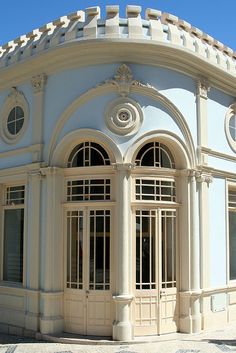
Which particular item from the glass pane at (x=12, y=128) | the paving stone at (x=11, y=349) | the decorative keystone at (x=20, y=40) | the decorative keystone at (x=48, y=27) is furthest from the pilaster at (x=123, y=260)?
the decorative keystone at (x=20, y=40)

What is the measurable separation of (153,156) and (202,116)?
56.9 inches

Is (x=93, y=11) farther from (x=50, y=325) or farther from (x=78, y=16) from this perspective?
(x=50, y=325)

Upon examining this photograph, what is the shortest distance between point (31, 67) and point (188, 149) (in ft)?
11.6

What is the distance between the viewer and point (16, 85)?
10.2 m

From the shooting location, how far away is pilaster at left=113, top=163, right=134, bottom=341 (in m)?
8.42

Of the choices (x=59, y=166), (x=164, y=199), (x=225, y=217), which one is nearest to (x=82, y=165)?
(x=59, y=166)

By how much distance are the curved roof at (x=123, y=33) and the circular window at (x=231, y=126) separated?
0.88m

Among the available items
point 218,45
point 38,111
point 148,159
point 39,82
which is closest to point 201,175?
point 148,159

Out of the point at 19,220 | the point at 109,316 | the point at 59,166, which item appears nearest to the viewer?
the point at 109,316

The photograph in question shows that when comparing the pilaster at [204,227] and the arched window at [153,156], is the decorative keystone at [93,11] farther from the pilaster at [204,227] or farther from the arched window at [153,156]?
the pilaster at [204,227]

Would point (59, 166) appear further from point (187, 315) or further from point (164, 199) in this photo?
point (187, 315)

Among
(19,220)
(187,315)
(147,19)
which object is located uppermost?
(147,19)

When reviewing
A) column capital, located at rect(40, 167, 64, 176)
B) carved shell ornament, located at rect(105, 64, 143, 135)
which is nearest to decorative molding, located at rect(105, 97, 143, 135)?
carved shell ornament, located at rect(105, 64, 143, 135)

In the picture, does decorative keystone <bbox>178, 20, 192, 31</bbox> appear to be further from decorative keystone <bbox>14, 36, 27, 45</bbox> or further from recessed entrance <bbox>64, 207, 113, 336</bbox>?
recessed entrance <bbox>64, 207, 113, 336</bbox>
